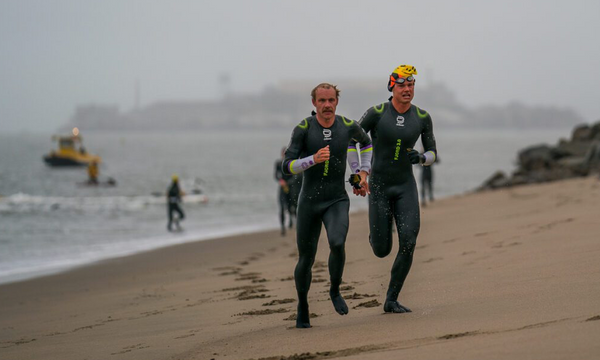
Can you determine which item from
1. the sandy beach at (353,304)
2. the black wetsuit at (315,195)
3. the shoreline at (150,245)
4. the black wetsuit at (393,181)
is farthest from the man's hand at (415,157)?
the shoreline at (150,245)

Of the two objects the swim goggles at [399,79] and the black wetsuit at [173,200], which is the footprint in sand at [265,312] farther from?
the black wetsuit at [173,200]

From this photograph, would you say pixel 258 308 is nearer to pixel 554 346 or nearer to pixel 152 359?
pixel 152 359

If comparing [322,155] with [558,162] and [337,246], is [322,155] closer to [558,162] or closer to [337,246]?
[337,246]

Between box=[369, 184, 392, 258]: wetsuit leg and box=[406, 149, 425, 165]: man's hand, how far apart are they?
447 millimetres

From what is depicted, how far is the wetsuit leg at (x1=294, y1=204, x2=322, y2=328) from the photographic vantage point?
7109 millimetres

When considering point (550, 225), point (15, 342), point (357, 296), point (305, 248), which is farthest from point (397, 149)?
point (550, 225)

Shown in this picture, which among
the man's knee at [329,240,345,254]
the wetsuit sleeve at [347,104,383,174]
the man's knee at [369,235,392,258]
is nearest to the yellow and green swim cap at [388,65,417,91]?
the wetsuit sleeve at [347,104,383,174]

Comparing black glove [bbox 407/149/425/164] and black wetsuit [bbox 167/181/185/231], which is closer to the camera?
black glove [bbox 407/149/425/164]

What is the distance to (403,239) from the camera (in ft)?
24.1

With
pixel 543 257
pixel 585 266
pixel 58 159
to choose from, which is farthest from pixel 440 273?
pixel 58 159

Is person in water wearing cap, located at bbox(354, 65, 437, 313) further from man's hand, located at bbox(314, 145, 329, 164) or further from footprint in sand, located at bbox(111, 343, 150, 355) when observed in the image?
footprint in sand, located at bbox(111, 343, 150, 355)

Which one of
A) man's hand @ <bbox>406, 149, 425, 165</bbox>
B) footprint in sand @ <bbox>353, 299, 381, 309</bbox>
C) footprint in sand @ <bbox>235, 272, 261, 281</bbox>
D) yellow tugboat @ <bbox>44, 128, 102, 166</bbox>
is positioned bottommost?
footprint in sand @ <bbox>235, 272, 261, 281</bbox>

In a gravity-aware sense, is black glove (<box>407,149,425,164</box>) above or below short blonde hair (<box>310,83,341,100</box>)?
below

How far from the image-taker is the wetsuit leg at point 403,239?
7.33 m
